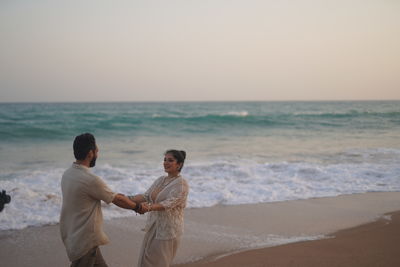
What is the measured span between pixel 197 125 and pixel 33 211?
24171 millimetres

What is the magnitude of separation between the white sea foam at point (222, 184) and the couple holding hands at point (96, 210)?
3.47 metres

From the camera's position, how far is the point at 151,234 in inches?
130

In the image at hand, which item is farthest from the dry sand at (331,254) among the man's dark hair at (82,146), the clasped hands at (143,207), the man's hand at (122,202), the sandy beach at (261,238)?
the man's dark hair at (82,146)

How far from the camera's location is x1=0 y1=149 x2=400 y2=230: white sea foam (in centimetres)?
694

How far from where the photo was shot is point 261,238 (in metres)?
5.58

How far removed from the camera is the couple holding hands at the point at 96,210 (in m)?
2.87

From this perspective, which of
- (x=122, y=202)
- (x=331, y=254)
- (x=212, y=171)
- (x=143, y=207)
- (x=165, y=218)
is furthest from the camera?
(x=212, y=171)

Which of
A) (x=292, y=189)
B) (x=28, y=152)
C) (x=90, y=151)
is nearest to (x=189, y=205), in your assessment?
(x=292, y=189)

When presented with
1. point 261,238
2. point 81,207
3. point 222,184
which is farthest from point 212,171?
point 81,207

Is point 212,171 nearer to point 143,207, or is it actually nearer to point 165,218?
point 165,218

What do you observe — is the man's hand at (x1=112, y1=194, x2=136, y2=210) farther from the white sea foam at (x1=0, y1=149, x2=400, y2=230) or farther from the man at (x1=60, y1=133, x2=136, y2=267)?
the white sea foam at (x1=0, y1=149, x2=400, y2=230)

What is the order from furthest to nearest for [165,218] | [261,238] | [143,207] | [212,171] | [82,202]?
1. [212,171]
2. [261,238]
3. [165,218]
4. [143,207]
5. [82,202]

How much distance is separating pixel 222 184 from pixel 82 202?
6533 millimetres

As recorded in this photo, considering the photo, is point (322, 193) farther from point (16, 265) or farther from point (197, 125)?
point (197, 125)
